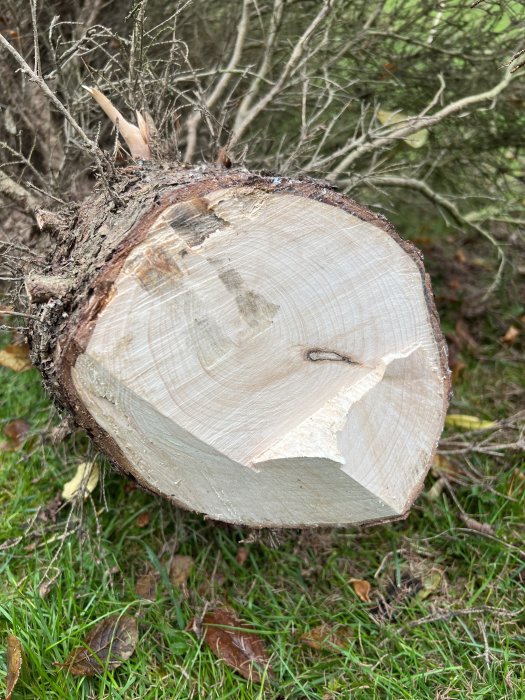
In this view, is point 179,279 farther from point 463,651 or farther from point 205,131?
point 205,131

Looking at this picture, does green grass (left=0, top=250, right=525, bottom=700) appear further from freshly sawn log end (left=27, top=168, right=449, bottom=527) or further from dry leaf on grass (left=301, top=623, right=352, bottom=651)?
freshly sawn log end (left=27, top=168, right=449, bottom=527)

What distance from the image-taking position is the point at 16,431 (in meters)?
2.17

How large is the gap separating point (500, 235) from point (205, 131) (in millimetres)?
1594

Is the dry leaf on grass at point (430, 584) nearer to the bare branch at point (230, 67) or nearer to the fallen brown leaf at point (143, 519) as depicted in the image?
the fallen brown leaf at point (143, 519)

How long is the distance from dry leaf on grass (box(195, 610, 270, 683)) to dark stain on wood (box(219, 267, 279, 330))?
94 cm

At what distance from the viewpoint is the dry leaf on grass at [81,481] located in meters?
1.83

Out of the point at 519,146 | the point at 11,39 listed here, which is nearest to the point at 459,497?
the point at 519,146

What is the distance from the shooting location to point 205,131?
8.71ft

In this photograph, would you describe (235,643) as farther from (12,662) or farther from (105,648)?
(12,662)

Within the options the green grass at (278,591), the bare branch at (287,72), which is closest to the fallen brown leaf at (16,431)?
the green grass at (278,591)

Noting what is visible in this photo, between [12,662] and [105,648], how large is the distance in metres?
0.25

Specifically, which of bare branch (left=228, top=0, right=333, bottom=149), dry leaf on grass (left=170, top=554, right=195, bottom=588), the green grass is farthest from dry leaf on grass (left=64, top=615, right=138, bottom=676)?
bare branch (left=228, top=0, right=333, bottom=149)

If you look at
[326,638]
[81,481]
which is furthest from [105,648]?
[326,638]

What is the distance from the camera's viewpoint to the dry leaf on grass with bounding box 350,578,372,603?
69.2 inches
